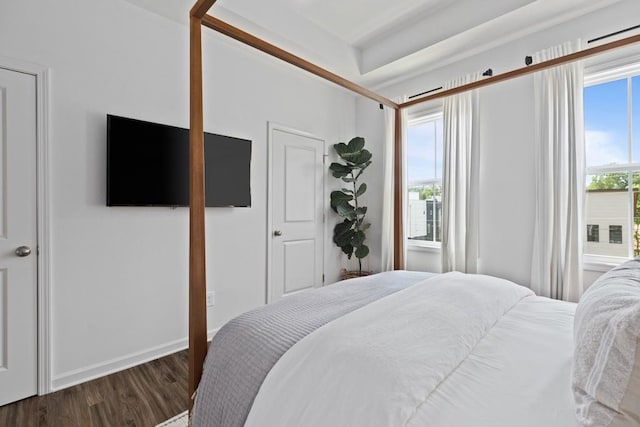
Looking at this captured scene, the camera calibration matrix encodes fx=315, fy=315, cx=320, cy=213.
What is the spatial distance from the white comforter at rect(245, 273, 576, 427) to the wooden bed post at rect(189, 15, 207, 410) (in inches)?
21.1

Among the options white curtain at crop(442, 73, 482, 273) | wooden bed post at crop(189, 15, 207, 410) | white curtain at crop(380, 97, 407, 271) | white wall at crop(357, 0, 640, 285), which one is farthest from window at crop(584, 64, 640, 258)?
wooden bed post at crop(189, 15, 207, 410)

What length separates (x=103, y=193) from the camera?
2.28m

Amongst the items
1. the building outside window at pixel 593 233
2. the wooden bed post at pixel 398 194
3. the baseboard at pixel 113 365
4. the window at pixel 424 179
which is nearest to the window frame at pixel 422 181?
the window at pixel 424 179

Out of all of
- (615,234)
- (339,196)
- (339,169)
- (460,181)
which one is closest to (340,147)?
(339,169)

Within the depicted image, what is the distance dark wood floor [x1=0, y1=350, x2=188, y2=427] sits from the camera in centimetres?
177

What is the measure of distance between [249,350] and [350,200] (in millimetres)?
2903

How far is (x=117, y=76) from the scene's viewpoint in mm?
2346

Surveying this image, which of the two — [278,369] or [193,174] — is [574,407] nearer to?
[278,369]

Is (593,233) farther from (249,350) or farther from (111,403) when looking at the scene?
(111,403)

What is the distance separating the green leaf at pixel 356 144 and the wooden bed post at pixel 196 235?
2532 mm

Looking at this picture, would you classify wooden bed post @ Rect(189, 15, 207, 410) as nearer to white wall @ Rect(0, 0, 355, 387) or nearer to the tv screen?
the tv screen

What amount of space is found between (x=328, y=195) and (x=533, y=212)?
84.9 inches

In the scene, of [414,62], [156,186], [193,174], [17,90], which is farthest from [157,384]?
[414,62]

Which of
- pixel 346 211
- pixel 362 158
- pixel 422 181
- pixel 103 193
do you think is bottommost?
pixel 346 211
